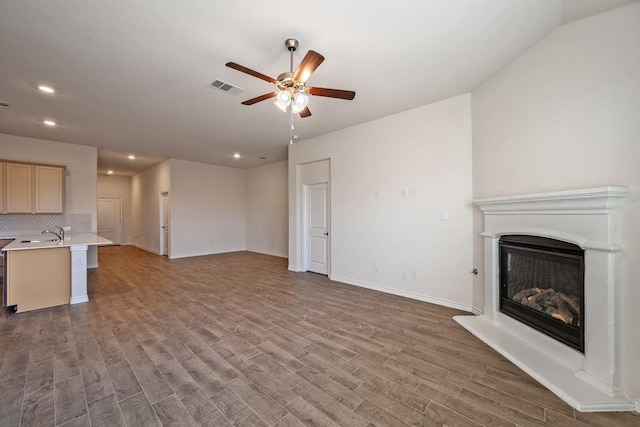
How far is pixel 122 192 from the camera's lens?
403 inches

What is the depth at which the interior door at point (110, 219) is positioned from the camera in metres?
9.76

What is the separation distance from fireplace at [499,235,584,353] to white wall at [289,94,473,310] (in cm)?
59

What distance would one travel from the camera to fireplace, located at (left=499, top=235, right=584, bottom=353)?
86.0 inches

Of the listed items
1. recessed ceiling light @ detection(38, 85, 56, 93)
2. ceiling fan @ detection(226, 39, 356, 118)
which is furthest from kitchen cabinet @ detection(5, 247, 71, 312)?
ceiling fan @ detection(226, 39, 356, 118)

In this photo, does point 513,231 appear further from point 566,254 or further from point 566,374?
point 566,374

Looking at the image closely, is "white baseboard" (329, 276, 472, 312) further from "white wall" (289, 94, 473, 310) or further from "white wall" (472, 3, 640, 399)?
"white wall" (472, 3, 640, 399)

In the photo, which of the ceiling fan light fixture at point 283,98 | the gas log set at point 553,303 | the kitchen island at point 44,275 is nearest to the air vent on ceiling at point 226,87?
the ceiling fan light fixture at point 283,98

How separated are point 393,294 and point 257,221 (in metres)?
5.68

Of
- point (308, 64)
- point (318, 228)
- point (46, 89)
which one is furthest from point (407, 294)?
point (46, 89)

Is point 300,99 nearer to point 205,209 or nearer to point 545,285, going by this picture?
point 545,285

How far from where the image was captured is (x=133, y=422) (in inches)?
64.2

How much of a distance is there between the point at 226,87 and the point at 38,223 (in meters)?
5.72

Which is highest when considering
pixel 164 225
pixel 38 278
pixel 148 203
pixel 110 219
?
pixel 148 203

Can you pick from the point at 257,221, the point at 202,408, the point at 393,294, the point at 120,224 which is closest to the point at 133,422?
the point at 202,408
